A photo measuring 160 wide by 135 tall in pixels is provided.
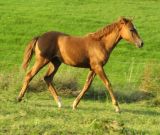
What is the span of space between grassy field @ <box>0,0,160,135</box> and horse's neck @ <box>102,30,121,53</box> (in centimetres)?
150

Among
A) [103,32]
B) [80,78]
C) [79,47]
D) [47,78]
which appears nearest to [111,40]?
[103,32]

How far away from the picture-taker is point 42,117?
38.0 ft

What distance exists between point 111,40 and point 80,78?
6.21m

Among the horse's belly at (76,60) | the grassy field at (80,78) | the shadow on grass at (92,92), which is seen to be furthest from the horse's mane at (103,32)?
the shadow on grass at (92,92)

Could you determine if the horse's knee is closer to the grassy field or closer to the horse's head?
the grassy field

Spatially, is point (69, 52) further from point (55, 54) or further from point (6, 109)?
point (6, 109)

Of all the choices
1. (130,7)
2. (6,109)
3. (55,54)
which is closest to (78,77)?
(55,54)

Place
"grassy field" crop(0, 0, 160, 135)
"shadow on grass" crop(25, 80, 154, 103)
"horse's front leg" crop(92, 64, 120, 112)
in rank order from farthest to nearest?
"shadow on grass" crop(25, 80, 154, 103) < "horse's front leg" crop(92, 64, 120, 112) < "grassy field" crop(0, 0, 160, 135)

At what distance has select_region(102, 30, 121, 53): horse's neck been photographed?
1445 centimetres

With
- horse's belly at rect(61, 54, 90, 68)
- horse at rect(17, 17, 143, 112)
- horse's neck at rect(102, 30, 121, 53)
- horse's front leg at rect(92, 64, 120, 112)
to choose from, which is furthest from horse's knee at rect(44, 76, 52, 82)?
horse's neck at rect(102, 30, 121, 53)

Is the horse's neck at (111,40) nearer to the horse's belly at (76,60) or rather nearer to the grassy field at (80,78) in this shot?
the horse's belly at (76,60)

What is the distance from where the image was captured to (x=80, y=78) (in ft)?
67.5

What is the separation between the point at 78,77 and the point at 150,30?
1538cm

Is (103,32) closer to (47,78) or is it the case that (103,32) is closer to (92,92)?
(47,78)
